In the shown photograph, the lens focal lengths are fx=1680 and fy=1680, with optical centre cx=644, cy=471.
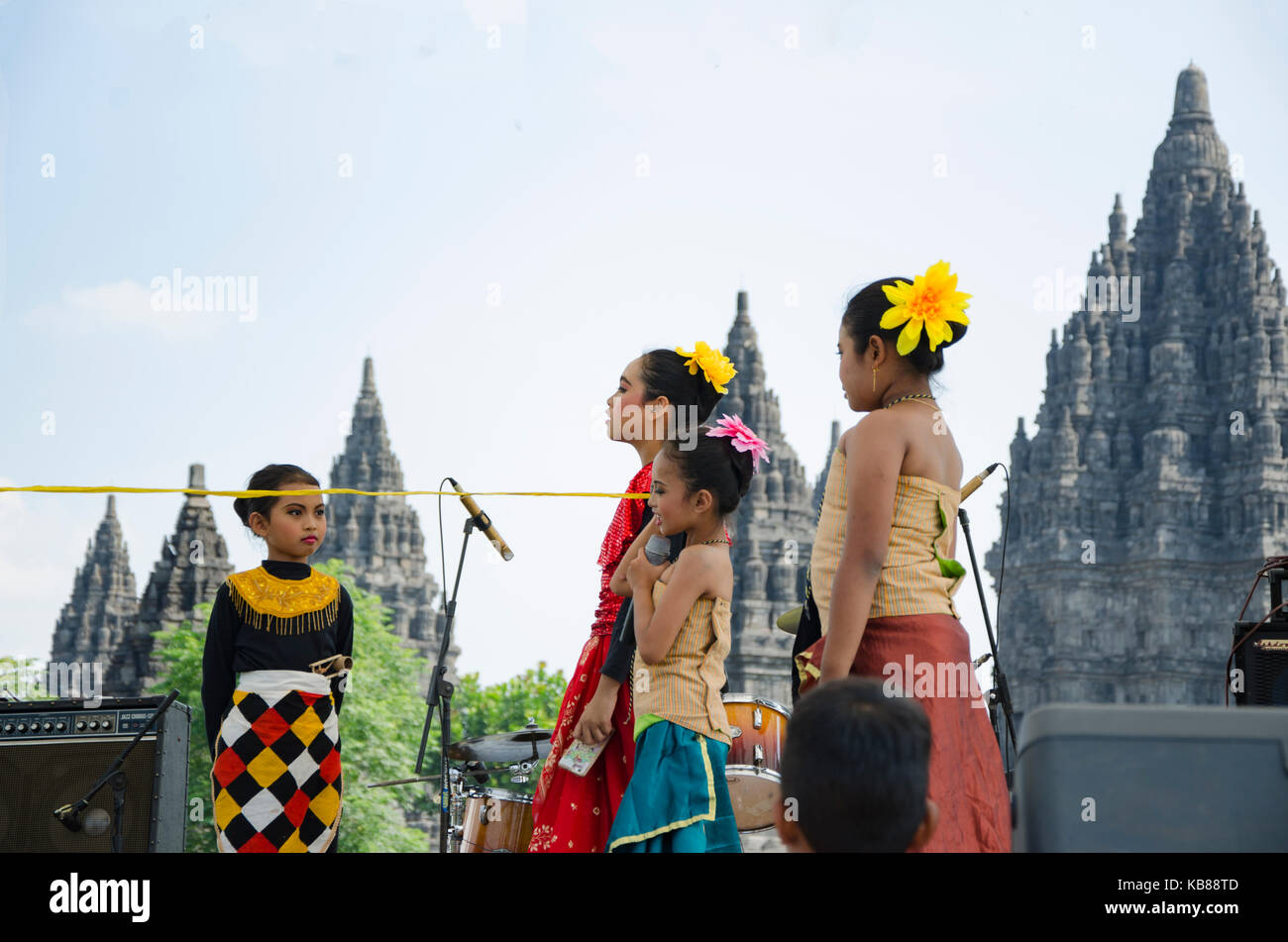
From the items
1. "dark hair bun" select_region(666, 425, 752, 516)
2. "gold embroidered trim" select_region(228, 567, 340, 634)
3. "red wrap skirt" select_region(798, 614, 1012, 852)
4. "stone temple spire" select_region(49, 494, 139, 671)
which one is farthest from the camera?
"stone temple spire" select_region(49, 494, 139, 671)

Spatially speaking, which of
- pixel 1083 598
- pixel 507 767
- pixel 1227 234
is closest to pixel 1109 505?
pixel 1083 598

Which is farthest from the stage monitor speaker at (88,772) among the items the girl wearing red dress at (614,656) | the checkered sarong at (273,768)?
the girl wearing red dress at (614,656)

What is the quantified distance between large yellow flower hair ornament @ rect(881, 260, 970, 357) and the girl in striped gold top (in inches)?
35.8

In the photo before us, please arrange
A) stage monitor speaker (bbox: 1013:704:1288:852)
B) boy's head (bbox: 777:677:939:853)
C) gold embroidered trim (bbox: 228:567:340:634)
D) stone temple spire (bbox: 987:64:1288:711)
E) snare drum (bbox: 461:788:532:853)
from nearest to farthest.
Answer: stage monitor speaker (bbox: 1013:704:1288:852) < boy's head (bbox: 777:677:939:853) < gold embroidered trim (bbox: 228:567:340:634) < snare drum (bbox: 461:788:532:853) < stone temple spire (bbox: 987:64:1288:711)

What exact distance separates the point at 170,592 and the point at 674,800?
49332mm

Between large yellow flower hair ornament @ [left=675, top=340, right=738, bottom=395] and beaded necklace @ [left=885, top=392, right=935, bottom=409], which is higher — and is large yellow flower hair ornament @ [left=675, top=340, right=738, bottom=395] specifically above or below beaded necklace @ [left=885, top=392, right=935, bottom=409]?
above

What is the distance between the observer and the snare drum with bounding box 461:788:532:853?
708 cm

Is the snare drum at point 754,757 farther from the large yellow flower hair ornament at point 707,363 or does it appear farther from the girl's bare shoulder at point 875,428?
the girl's bare shoulder at point 875,428

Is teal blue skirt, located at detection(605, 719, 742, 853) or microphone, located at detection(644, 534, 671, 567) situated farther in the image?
microphone, located at detection(644, 534, 671, 567)

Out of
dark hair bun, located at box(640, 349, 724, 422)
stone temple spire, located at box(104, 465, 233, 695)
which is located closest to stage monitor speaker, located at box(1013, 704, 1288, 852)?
dark hair bun, located at box(640, 349, 724, 422)

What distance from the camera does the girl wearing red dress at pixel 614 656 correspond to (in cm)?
529

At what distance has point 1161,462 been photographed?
200 ft

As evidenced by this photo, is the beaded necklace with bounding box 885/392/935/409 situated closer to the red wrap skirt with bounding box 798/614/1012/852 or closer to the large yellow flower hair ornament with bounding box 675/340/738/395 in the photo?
the red wrap skirt with bounding box 798/614/1012/852
